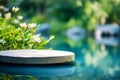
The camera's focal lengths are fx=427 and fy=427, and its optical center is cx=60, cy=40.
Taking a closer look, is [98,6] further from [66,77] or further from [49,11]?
[66,77]

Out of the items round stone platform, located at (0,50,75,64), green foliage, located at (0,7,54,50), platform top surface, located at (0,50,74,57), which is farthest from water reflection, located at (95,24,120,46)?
round stone platform, located at (0,50,75,64)

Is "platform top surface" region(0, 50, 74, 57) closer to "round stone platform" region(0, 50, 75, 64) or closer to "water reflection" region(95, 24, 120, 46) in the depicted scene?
"round stone platform" region(0, 50, 75, 64)

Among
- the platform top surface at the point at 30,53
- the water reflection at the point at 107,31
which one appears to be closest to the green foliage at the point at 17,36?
the platform top surface at the point at 30,53

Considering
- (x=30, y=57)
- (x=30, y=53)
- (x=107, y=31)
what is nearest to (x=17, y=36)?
(x=30, y=53)

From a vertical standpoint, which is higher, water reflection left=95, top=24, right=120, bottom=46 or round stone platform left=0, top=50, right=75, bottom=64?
water reflection left=95, top=24, right=120, bottom=46

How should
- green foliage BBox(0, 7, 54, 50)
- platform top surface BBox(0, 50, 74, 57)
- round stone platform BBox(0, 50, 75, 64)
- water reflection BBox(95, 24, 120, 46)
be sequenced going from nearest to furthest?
round stone platform BBox(0, 50, 75, 64)
platform top surface BBox(0, 50, 74, 57)
green foliage BBox(0, 7, 54, 50)
water reflection BBox(95, 24, 120, 46)

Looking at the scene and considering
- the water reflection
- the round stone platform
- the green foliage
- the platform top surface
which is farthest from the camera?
the water reflection

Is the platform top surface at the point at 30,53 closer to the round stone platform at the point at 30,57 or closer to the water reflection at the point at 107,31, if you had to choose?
the round stone platform at the point at 30,57

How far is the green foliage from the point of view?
8641 millimetres

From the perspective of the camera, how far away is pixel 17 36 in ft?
28.6

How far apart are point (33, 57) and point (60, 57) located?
23.0 inches

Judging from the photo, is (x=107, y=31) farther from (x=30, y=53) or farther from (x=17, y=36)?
(x=30, y=53)

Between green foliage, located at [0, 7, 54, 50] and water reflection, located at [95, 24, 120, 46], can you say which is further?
water reflection, located at [95, 24, 120, 46]

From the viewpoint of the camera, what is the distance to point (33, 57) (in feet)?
26.5
